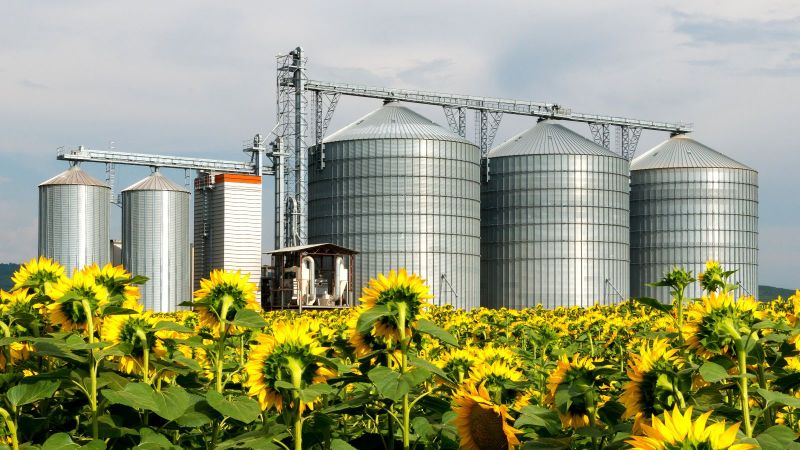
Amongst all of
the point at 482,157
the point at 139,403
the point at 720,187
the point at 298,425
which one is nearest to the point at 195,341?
the point at 139,403

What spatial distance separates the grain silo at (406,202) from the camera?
5741 cm

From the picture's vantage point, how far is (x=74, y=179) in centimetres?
5925

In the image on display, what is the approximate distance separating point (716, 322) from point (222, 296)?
2132 mm

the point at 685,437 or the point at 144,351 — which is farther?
the point at 144,351

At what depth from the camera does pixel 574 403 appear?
3607 millimetres

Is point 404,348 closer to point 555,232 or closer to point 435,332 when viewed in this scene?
point 435,332

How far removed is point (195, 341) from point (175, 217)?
57.7 meters

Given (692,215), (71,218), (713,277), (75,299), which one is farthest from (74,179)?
(75,299)

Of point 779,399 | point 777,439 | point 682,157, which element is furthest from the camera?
point 682,157

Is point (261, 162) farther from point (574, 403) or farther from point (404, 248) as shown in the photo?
point (574, 403)

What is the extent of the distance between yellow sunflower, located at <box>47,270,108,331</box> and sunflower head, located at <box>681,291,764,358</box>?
2.52m

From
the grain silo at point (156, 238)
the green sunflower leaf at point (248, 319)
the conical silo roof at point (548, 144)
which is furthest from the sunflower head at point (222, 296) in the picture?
the conical silo roof at point (548, 144)

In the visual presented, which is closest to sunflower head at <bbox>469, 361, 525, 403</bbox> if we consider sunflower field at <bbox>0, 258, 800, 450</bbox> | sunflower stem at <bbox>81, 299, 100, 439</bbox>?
sunflower field at <bbox>0, 258, 800, 450</bbox>

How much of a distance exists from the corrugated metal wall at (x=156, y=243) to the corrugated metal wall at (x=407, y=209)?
31.9 feet
